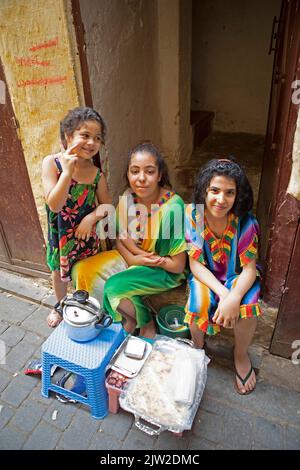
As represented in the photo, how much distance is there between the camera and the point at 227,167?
2.04 meters

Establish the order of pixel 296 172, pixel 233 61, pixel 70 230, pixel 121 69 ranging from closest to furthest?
pixel 296 172 < pixel 70 230 < pixel 121 69 < pixel 233 61

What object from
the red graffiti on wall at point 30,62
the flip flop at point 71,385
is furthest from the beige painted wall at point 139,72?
the flip flop at point 71,385

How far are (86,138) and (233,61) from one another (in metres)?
4.29

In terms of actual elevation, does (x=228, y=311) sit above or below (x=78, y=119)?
below

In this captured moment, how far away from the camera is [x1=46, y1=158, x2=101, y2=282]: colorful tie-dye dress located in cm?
238

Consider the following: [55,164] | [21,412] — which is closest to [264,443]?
[21,412]

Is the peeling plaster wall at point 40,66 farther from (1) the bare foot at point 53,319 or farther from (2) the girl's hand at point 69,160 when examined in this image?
(1) the bare foot at point 53,319

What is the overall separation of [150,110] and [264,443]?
3.20m

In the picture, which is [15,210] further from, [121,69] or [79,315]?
[121,69]

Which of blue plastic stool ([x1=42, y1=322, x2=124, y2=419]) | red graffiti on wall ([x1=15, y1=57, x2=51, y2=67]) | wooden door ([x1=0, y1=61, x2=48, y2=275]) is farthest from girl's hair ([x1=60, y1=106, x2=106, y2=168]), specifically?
blue plastic stool ([x1=42, y1=322, x2=124, y2=419])

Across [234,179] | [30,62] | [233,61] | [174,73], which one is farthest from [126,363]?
[233,61]

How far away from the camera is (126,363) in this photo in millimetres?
2221

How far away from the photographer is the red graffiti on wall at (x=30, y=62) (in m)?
2.31
